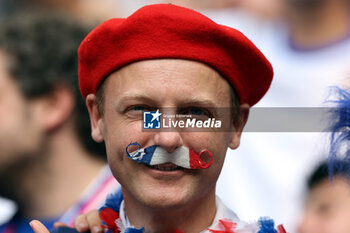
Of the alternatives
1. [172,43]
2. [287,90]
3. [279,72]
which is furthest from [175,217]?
[279,72]

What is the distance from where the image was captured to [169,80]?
68.2 inches

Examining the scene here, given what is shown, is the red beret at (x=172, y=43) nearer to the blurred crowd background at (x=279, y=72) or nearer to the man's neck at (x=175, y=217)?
the man's neck at (x=175, y=217)

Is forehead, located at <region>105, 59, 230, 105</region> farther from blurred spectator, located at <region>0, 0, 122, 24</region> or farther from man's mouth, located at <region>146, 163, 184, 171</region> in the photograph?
blurred spectator, located at <region>0, 0, 122, 24</region>

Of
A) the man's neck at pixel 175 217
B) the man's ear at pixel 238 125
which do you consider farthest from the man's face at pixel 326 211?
the man's neck at pixel 175 217

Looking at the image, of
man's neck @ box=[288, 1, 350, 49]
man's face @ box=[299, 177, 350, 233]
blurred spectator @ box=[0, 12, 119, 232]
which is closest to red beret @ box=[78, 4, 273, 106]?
blurred spectator @ box=[0, 12, 119, 232]

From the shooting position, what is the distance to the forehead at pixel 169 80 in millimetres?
1729

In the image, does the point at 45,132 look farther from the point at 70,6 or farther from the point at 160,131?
the point at 70,6

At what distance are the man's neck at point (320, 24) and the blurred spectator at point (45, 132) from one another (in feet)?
6.55

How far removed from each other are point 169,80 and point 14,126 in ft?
5.99

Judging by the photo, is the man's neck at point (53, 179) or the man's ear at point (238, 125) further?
the man's neck at point (53, 179)

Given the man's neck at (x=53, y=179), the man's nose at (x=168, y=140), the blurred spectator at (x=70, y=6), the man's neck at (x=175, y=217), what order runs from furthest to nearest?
the blurred spectator at (x=70, y=6)
the man's neck at (x=53, y=179)
the man's neck at (x=175, y=217)
the man's nose at (x=168, y=140)

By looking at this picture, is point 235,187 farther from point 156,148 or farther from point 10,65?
point 156,148

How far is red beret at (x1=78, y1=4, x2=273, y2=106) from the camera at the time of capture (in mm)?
1781

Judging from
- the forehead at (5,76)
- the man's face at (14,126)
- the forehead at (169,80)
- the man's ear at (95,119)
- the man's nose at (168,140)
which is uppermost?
the forehead at (169,80)
